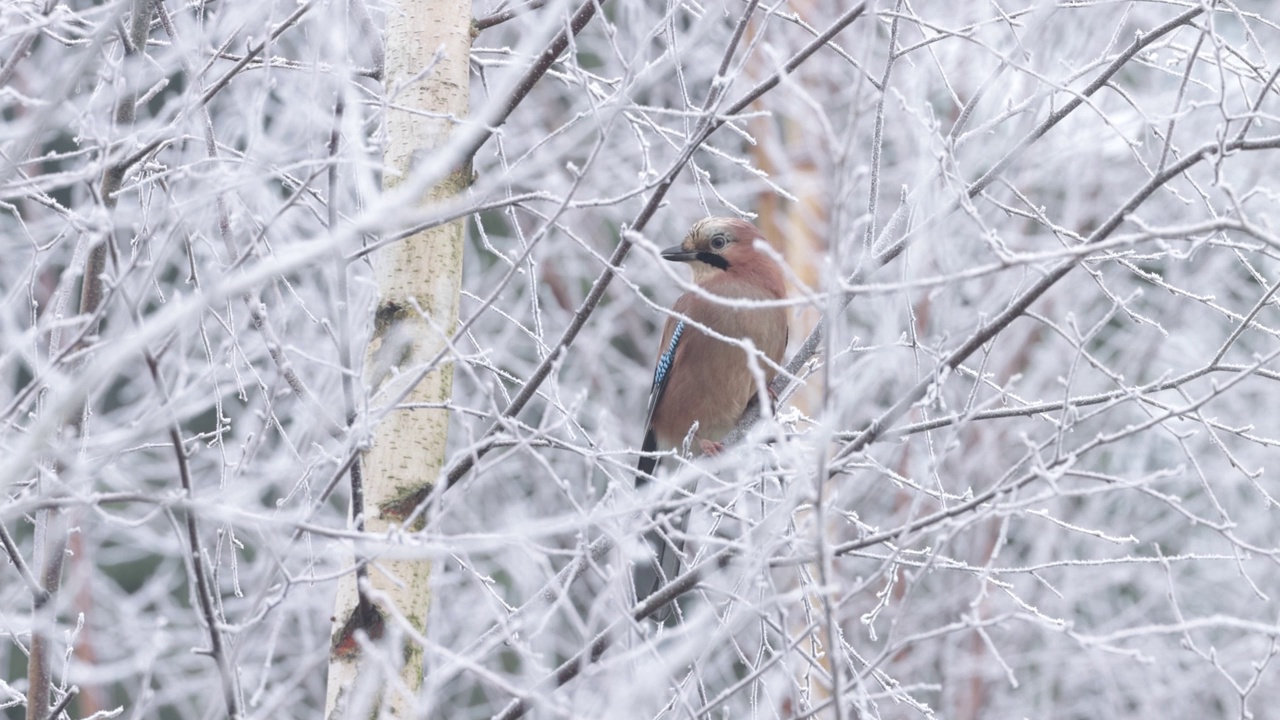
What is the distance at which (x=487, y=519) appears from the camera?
1029 centimetres

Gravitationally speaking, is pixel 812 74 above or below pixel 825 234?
above

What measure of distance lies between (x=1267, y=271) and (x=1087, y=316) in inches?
55.2

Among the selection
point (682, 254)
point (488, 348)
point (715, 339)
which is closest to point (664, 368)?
point (715, 339)

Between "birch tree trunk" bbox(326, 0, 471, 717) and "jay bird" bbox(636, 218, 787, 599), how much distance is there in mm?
2074

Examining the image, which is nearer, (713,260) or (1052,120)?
(1052,120)

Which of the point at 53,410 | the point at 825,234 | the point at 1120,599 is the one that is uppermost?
the point at 53,410

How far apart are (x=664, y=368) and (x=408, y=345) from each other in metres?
2.67

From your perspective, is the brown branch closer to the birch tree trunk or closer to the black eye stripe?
the birch tree trunk

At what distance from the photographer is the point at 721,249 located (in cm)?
554

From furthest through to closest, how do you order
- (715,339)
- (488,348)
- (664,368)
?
1. (664,368)
2. (715,339)
3. (488,348)

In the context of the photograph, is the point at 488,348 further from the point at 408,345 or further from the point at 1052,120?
the point at 1052,120

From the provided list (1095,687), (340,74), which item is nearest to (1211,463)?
(1095,687)

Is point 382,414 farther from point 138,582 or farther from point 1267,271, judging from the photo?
point 138,582

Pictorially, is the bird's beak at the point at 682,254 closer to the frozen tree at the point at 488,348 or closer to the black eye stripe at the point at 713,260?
the black eye stripe at the point at 713,260
